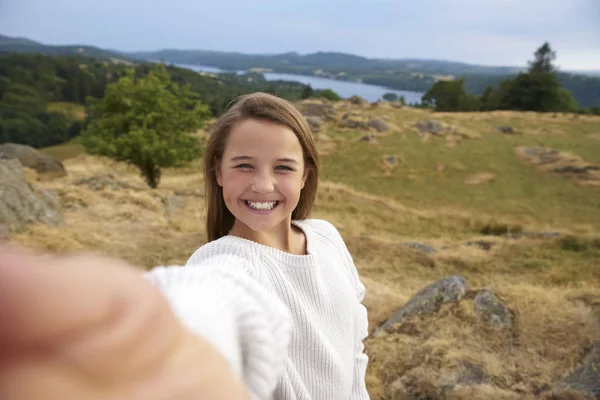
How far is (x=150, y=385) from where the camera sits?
1.41 ft

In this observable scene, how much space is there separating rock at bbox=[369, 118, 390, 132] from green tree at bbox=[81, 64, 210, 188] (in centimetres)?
1638

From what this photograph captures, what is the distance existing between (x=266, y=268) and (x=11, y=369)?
1.13 m

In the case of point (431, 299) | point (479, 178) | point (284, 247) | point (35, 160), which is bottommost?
point (35, 160)

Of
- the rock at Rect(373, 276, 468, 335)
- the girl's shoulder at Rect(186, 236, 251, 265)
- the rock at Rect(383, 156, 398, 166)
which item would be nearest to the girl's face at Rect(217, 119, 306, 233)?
the girl's shoulder at Rect(186, 236, 251, 265)

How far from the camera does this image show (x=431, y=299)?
495 centimetres

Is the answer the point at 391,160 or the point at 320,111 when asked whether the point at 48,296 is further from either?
the point at 320,111

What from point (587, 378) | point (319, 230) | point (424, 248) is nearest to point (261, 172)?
point (319, 230)

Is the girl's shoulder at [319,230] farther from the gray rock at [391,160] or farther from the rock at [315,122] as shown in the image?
the rock at [315,122]

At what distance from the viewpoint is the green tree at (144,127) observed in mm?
13656

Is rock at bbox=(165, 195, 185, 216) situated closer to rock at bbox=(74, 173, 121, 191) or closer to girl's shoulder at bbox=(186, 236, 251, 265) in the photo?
rock at bbox=(74, 173, 121, 191)

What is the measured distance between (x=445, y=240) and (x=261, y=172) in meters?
11.4

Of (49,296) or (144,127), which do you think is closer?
(49,296)

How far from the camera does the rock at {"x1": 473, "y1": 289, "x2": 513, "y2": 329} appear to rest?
4.49 meters

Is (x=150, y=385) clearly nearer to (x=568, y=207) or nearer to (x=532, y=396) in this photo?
(x=532, y=396)
